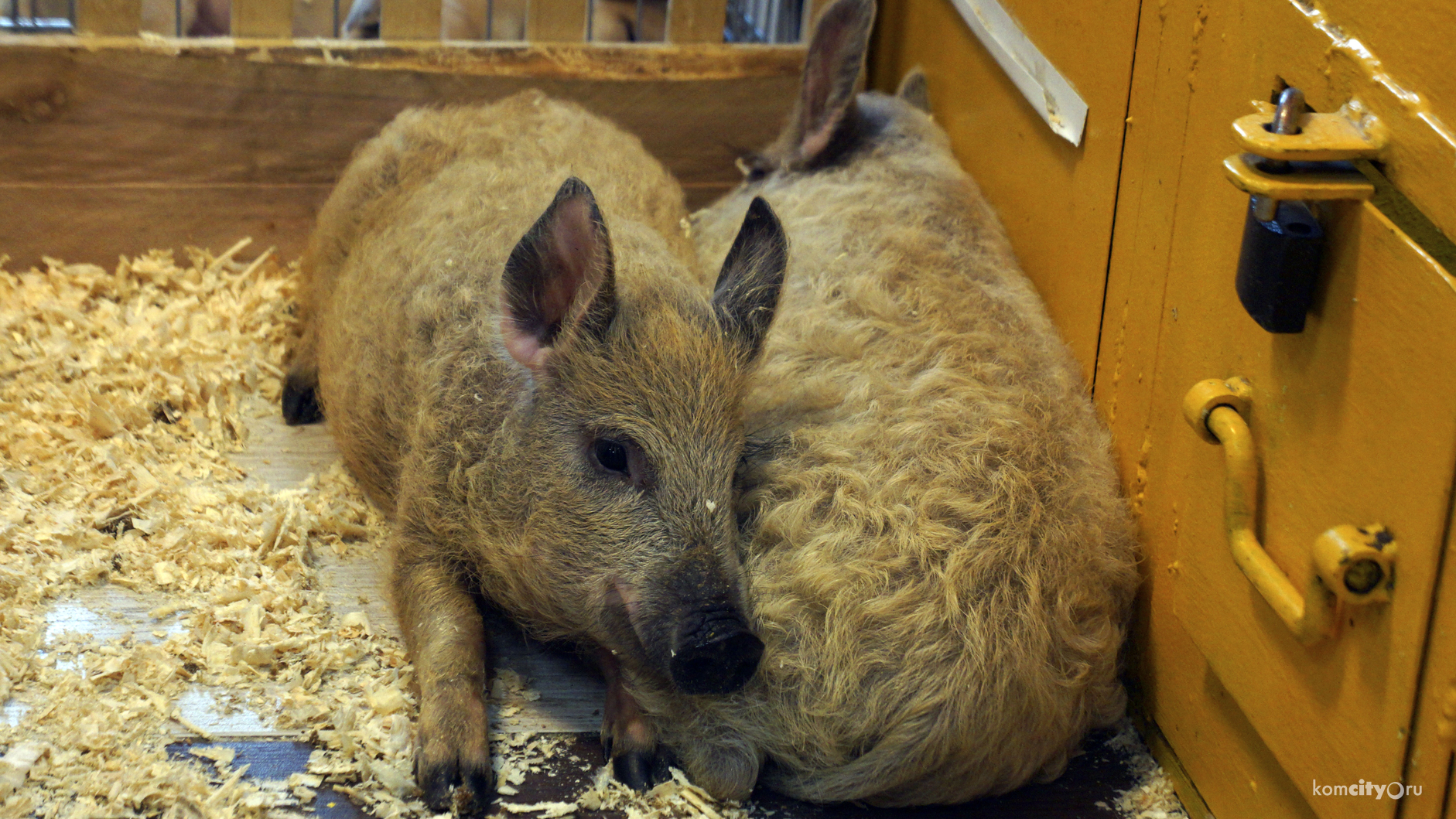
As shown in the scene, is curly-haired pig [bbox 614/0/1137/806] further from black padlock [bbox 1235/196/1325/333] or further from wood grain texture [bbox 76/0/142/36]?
wood grain texture [bbox 76/0/142/36]

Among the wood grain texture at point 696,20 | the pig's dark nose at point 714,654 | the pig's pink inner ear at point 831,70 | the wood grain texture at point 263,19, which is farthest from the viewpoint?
the wood grain texture at point 696,20

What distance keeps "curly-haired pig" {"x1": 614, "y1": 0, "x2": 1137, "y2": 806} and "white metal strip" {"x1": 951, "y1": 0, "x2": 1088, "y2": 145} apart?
51 cm

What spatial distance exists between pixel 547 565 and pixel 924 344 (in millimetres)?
1121

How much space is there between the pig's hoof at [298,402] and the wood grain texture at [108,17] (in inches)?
56.7

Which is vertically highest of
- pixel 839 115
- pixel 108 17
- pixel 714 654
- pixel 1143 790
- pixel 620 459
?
pixel 108 17

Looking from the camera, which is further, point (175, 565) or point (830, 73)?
point (830, 73)

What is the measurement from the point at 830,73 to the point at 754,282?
1.63 metres

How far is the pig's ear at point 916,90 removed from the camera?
14.8 ft

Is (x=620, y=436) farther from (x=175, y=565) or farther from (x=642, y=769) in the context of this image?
(x=175, y=565)

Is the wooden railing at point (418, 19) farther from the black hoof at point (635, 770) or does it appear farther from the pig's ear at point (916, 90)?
the black hoof at point (635, 770)

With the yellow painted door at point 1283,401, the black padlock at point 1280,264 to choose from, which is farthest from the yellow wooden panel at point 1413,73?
the black padlock at point 1280,264

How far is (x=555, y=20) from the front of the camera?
185 inches

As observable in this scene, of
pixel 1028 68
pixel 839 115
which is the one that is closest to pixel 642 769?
pixel 1028 68

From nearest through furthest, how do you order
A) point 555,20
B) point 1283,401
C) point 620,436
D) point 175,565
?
point 1283,401 < point 620,436 < point 175,565 < point 555,20
